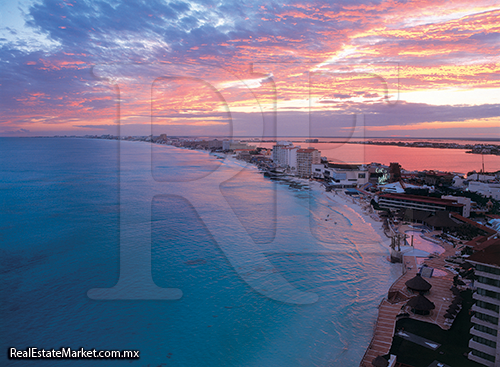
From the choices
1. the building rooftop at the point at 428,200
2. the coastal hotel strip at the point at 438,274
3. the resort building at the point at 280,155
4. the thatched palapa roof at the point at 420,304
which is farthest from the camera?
the resort building at the point at 280,155

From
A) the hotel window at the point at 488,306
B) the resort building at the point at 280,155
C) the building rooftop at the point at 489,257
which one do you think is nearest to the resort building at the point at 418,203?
the building rooftop at the point at 489,257

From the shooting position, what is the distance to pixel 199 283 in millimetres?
11234

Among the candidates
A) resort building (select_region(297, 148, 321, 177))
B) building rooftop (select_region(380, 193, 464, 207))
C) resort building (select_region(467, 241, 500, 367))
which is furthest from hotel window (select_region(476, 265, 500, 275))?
resort building (select_region(297, 148, 321, 177))

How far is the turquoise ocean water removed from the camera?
7.84 m

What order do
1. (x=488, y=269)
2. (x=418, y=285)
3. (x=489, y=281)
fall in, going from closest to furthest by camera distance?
1. (x=488, y=269)
2. (x=489, y=281)
3. (x=418, y=285)

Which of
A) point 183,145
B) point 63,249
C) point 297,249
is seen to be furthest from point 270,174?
point 183,145

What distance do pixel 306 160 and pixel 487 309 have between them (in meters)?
41.9

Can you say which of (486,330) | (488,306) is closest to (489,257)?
(488,306)

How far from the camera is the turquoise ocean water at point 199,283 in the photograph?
7844 millimetres

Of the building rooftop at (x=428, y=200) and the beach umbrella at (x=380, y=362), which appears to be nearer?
the beach umbrella at (x=380, y=362)

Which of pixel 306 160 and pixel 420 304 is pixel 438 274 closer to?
pixel 420 304

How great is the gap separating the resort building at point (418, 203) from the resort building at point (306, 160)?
23.3m

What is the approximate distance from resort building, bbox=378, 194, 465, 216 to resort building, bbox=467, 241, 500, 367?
1531cm

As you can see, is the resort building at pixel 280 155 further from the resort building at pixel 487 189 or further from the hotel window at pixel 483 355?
the hotel window at pixel 483 355
